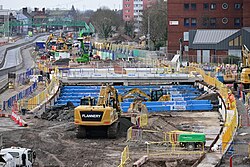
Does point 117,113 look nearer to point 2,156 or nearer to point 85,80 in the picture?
point 2,156

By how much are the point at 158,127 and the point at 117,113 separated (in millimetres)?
3348

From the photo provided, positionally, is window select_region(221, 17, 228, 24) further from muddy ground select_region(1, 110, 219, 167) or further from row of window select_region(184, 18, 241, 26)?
muddy ground select_region(1, 110, 219, 167)

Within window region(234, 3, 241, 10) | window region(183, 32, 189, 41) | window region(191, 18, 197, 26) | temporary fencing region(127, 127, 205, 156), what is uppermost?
window region(234, 3, 241, 10)

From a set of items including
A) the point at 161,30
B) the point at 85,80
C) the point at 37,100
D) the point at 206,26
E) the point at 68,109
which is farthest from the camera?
the point at 161,30

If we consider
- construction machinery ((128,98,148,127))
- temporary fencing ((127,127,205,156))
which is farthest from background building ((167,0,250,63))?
temporary fencing ((127,127,205,156))

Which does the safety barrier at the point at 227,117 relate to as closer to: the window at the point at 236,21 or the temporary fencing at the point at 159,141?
the temporary fencing at the point at 159,141

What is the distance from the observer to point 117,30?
6654 inches

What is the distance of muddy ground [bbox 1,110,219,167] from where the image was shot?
24.8m

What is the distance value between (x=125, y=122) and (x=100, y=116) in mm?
4280

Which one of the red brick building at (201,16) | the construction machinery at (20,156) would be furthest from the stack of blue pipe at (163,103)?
the red brick building at (201,16)

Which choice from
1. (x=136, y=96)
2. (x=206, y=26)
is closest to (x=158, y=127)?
(x=136, y=96)

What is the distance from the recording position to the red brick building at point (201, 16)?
85.8 m

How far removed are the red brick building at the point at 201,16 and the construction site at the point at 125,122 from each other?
83.7 feet

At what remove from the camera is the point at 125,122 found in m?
33.2
